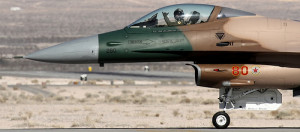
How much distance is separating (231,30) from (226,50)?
1.78ft

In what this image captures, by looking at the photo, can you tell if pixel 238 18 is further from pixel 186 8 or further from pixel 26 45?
pixel 26 45

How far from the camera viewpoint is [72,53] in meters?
17.5

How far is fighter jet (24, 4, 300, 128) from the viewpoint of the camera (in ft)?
58.2

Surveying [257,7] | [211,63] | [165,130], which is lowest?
[165,130]

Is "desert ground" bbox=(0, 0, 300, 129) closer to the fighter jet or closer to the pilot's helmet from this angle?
the fighter jet

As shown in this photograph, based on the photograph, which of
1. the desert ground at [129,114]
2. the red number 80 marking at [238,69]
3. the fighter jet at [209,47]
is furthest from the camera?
the desert ground at [129,114]

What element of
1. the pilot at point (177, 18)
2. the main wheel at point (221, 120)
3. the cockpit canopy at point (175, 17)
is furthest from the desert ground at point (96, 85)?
the pilot at point (177, 18)

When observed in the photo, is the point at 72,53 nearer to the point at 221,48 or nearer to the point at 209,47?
the point at 209,47

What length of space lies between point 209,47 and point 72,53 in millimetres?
3527

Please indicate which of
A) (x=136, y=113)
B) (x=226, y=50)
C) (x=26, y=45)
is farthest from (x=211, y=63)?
(x=26, y=45)

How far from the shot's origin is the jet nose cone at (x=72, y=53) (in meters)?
17.5

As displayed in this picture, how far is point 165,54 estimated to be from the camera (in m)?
17.9

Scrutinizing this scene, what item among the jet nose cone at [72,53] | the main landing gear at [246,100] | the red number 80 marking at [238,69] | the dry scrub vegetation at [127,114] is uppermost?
the jet nose cone at [72,53]

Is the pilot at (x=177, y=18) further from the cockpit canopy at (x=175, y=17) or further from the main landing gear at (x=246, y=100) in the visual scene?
the main landing gear at (x=246, y=100)
